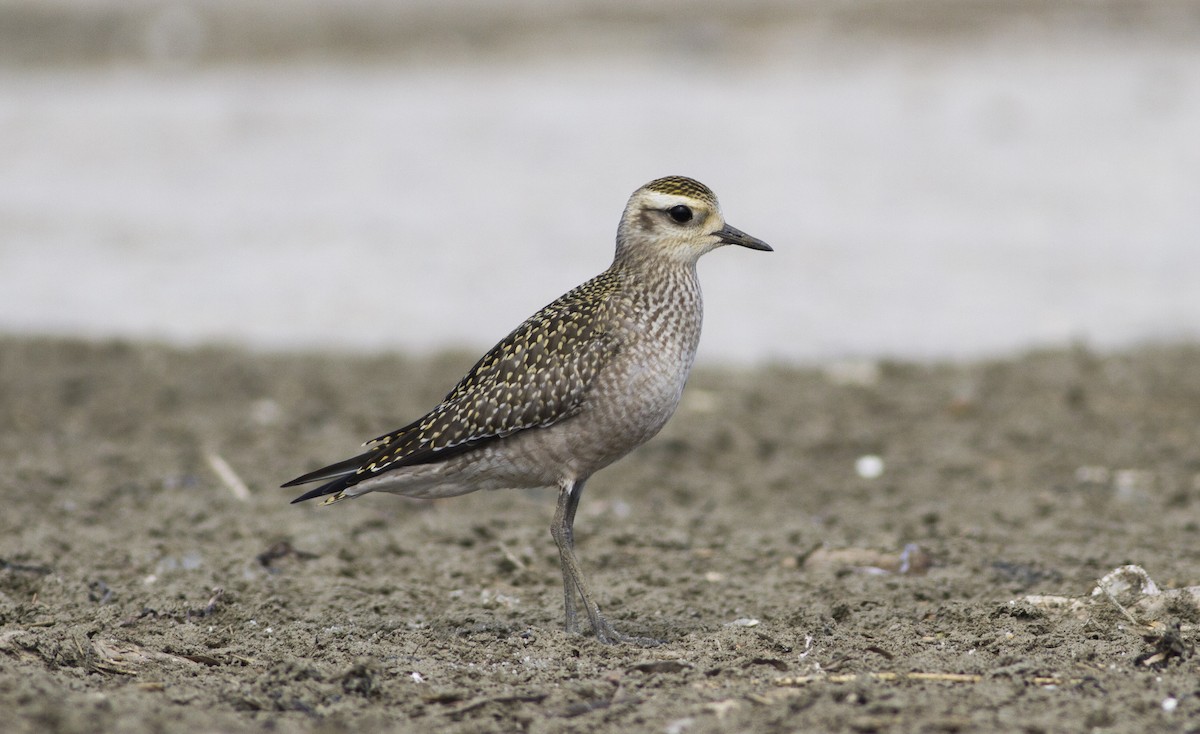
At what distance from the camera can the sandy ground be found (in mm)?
5035

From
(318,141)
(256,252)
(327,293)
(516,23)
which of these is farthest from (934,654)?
(516,23)

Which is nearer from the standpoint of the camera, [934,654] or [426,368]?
[934,654]

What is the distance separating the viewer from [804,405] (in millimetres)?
10570

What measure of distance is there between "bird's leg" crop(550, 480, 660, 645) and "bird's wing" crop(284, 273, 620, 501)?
375 millimetres

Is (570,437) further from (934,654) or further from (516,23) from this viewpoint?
(516,23)

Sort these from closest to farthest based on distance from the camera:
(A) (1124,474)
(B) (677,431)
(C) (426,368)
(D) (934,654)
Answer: (D) (934,654)
(A) (1124,474)
(B) (677,431)
(C) (426,368)

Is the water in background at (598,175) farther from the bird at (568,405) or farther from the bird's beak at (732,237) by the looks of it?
the bird at (568,405)

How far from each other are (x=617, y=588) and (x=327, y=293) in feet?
24.0

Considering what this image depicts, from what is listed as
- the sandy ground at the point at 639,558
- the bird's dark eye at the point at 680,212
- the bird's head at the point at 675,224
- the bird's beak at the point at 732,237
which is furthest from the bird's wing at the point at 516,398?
the sandy ground at the point at 639,558

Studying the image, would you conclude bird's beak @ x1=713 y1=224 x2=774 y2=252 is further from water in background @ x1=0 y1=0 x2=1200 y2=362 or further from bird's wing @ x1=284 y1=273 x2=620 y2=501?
water in background @ x1=0 y1=0 x2=1200 y2=362

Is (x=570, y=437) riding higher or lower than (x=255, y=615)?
higher

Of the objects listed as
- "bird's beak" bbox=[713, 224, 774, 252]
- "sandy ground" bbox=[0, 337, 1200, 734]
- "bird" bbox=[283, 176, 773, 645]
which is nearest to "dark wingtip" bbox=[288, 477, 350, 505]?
"bird" bbox=[283, 176, 773, 645]

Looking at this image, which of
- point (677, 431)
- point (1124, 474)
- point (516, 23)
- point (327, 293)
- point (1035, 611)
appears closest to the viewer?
point (1035, 611)

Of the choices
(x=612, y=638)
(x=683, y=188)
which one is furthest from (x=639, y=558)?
(x=683, y=188)
